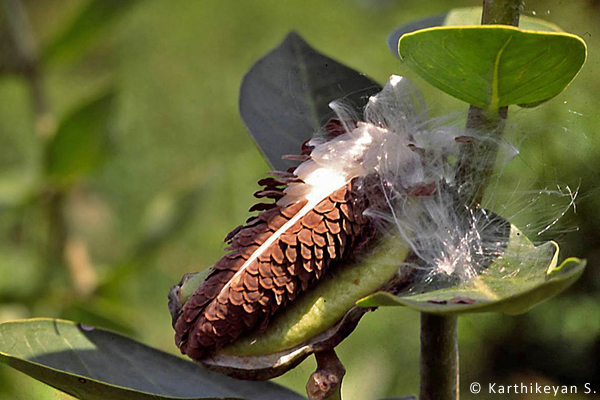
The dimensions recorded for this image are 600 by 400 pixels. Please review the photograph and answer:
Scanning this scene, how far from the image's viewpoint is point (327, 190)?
661mm

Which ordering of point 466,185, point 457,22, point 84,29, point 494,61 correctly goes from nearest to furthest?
point 494,61 → point 466,185 → point 457,22 → point 84,29

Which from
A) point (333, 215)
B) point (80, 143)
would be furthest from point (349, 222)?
point (80, 143)

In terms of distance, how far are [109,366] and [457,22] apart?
0.56 m

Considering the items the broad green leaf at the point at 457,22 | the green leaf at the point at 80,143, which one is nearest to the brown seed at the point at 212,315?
the broad green leaf at the point at 457,22

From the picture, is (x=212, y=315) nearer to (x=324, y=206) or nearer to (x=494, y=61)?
(x=324, y=206)

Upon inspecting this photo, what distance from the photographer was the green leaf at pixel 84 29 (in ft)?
6.09

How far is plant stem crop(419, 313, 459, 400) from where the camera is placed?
28.5 inches

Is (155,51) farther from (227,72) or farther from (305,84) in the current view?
(305,84)

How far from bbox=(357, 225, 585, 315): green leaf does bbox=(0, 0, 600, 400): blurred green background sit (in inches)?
3.9

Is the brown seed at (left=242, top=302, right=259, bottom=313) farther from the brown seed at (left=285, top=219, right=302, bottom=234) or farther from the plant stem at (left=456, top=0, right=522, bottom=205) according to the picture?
the plant stem at (left=456, top=0, right=522, bottom=205)

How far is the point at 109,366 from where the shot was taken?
30.0 inches

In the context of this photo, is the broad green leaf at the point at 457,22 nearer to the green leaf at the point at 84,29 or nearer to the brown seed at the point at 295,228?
the brown seed at the point at 295,228

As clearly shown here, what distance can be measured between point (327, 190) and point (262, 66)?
30 cm

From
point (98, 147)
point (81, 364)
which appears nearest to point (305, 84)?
point (81, 364)
